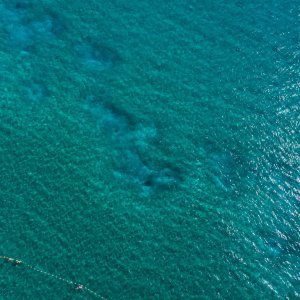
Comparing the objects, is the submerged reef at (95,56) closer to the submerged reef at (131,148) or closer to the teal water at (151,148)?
the teal water at (151,148)

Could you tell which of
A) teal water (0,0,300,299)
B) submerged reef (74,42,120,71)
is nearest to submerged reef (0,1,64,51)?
teal water (0,0,300,299)

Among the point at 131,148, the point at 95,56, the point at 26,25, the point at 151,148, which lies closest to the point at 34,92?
the point at 95,56

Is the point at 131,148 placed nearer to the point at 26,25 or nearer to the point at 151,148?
the point at 151,148

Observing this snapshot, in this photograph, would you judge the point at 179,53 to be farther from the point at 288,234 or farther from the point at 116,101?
the point at 288,234

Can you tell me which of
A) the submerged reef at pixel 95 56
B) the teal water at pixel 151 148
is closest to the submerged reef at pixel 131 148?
the teal water at pixel 151 148

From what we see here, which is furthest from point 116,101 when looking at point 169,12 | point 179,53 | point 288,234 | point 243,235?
point 288,234

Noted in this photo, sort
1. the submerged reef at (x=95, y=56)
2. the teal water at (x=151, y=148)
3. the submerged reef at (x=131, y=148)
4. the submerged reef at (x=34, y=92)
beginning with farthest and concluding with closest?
the submerged reef at (x=95, y=56), the submerged reef at (x=34, y=92), the submerged reef at (x=131, y=148), the teal water at (x=151, y=148)
